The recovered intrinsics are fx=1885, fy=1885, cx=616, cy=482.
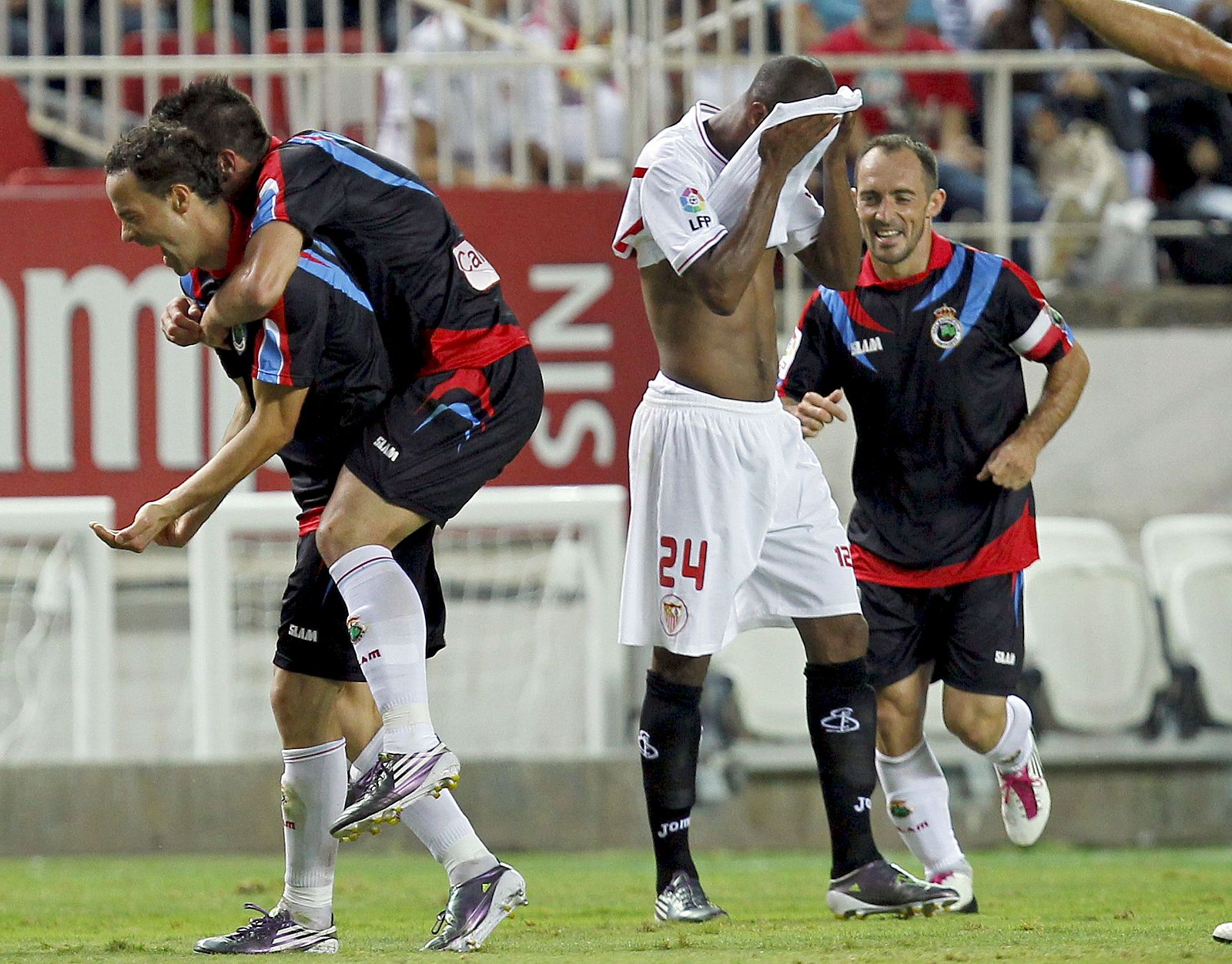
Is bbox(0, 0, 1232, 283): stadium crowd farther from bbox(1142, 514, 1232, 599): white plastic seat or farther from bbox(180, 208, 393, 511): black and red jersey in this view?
bbox(180, 208, 393, 511): black and red jersey

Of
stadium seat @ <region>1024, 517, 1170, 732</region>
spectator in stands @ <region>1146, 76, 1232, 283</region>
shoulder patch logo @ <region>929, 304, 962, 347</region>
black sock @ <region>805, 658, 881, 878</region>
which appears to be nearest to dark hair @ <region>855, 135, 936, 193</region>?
shoulder patch logo @ <region>929, 304, 962, 347</region>

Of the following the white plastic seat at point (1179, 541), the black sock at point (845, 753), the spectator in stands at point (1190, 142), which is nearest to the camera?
the black sock at point (845, 753)

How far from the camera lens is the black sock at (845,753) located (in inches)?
206

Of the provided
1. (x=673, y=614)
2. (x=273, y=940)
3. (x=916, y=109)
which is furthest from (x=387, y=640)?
(x=916, y=109)

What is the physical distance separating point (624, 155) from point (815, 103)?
4752 millimetres

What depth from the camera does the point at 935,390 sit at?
224 inches

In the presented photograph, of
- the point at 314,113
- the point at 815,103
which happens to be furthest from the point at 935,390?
the point at 314,113

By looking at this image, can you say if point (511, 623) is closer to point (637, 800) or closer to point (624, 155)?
point (637, 800)

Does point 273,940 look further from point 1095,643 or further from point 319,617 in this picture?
point 1095,643

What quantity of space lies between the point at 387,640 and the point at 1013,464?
2.09m

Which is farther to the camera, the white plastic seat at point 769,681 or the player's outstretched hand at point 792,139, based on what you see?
the white plastic seat at point 769,681

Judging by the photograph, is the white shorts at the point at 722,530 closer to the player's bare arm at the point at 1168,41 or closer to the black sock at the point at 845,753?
the black sock at the point at 845,753

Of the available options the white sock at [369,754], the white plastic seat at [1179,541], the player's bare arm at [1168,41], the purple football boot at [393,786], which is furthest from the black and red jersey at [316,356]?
the white plastic seat at [1179,541]

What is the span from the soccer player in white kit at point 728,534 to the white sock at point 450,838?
90cm
